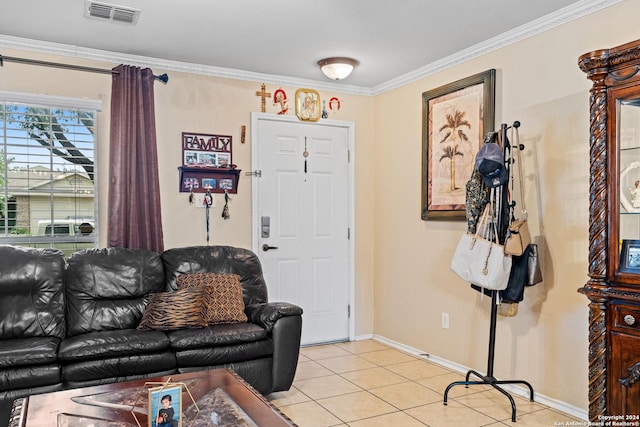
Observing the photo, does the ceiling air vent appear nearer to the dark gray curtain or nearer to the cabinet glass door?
the dark gray curtain

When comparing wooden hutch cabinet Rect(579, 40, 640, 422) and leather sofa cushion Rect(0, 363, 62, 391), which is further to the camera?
leather sofa cushion Rect(0, 363, 62, 391)

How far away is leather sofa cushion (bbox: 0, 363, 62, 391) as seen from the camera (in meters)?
2.79

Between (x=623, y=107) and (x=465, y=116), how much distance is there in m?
1.59

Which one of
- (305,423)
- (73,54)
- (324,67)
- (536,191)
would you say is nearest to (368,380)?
(305,423)

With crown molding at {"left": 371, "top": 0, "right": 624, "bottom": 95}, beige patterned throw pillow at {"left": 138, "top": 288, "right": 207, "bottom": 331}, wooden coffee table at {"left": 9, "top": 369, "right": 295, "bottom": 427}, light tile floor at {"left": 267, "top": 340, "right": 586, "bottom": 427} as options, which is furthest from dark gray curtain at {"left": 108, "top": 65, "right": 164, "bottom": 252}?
crown molding at {"left": 371, "top": 0, "right": 624, "bottom": 95}

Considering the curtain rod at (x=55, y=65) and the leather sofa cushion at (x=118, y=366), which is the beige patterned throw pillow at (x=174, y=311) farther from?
the curtain rod at (x=55, y=65)

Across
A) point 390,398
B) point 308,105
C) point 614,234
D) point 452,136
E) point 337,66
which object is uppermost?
point 337,66

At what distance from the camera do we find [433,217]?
4.39 m

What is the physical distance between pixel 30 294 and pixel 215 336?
4.08ft

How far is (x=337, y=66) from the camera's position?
13.8 feet

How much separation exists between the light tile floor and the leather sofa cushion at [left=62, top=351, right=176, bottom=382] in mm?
806

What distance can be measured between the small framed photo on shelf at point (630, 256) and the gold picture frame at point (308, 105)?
294 centimetres

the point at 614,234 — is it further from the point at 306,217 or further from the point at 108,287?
the point at 108,287

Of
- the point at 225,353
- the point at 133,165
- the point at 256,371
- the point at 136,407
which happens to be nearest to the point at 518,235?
the point at 256,371
